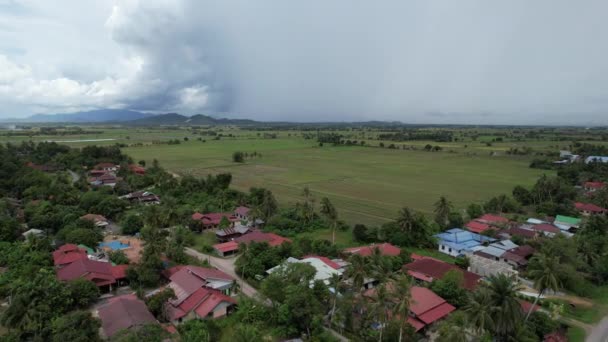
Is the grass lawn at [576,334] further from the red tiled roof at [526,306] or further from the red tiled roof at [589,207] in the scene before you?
the red tiled roof at [589,207]

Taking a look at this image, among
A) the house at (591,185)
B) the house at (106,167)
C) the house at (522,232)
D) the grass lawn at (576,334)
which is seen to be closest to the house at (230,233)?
the house at (522,232)

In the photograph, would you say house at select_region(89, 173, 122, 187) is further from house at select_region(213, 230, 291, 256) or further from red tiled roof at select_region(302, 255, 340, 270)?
red tiled roof at select_region(302, 255, 340, 270)

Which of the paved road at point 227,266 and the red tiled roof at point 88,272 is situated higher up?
the red tiled roof at point 88,272

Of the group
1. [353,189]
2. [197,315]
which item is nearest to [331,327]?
[197,315]

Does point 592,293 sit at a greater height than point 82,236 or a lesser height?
lesser

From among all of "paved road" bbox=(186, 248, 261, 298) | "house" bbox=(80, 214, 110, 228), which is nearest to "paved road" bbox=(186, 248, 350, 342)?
"paved road" bbox=(186, 248, 261, 298)

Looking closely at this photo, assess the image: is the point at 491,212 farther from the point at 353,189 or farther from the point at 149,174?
the point at 149,174
